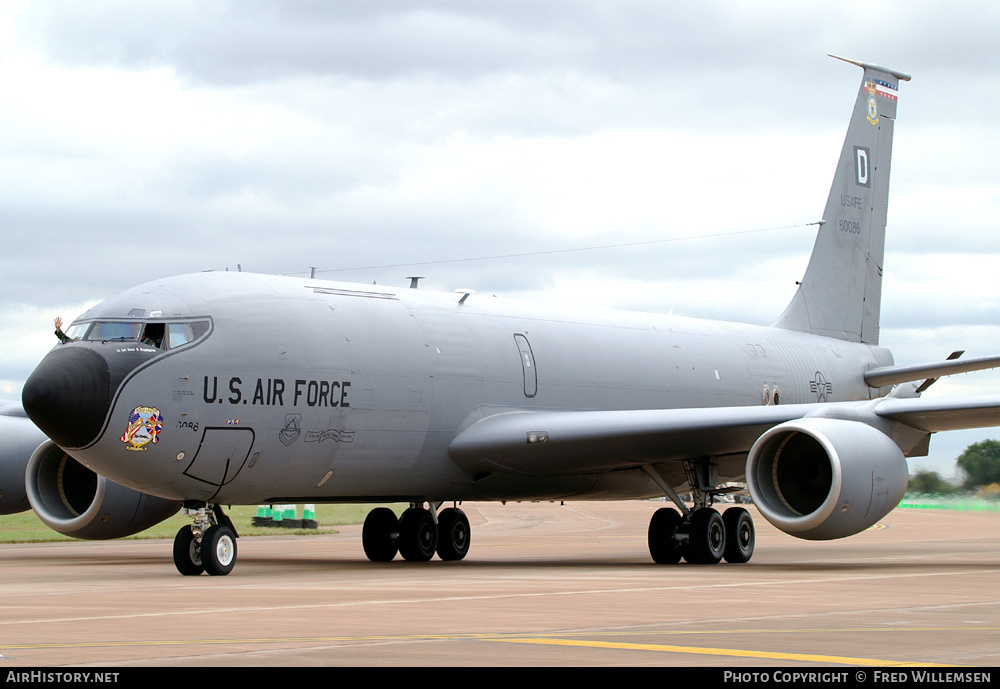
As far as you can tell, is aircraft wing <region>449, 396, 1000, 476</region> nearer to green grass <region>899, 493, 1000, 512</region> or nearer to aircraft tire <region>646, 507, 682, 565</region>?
aircraft tire <region>646, 507, 682, 565</region>

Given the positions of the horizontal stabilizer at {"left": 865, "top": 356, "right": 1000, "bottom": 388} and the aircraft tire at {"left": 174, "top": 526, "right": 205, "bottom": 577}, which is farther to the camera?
the horizontal stabilizer at {"left": 865, "top": 356, "right": 1000, "bottom": 388}

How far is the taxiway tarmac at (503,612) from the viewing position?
777 centimetres

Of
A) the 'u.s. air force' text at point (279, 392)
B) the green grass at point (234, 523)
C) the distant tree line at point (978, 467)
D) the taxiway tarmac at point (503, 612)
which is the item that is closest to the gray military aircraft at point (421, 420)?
the 'u.s. air force' text at point (279, 392)

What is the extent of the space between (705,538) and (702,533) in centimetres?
9

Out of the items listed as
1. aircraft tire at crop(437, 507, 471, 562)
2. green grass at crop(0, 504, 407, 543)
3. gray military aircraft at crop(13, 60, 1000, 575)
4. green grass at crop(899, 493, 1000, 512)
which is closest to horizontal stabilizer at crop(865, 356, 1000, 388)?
gray military aircraft at crop(13, 60, 1000, 575)

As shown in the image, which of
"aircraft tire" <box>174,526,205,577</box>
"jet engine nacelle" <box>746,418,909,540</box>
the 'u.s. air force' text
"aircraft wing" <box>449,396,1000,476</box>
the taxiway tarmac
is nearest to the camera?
the taxiway tarmac

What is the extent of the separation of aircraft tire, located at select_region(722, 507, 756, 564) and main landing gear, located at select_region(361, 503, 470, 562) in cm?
412

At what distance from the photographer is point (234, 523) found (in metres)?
34.5

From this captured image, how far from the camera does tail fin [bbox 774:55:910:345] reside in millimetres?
28766

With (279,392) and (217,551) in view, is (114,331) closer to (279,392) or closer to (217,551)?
(279,392)

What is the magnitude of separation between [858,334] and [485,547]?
32.1 ft

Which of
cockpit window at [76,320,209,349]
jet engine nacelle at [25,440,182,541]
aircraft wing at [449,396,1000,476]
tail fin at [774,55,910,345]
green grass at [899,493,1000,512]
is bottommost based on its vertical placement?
green grass at [899,493,1000,512]

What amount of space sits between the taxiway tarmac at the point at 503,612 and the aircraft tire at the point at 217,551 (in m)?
0.35
